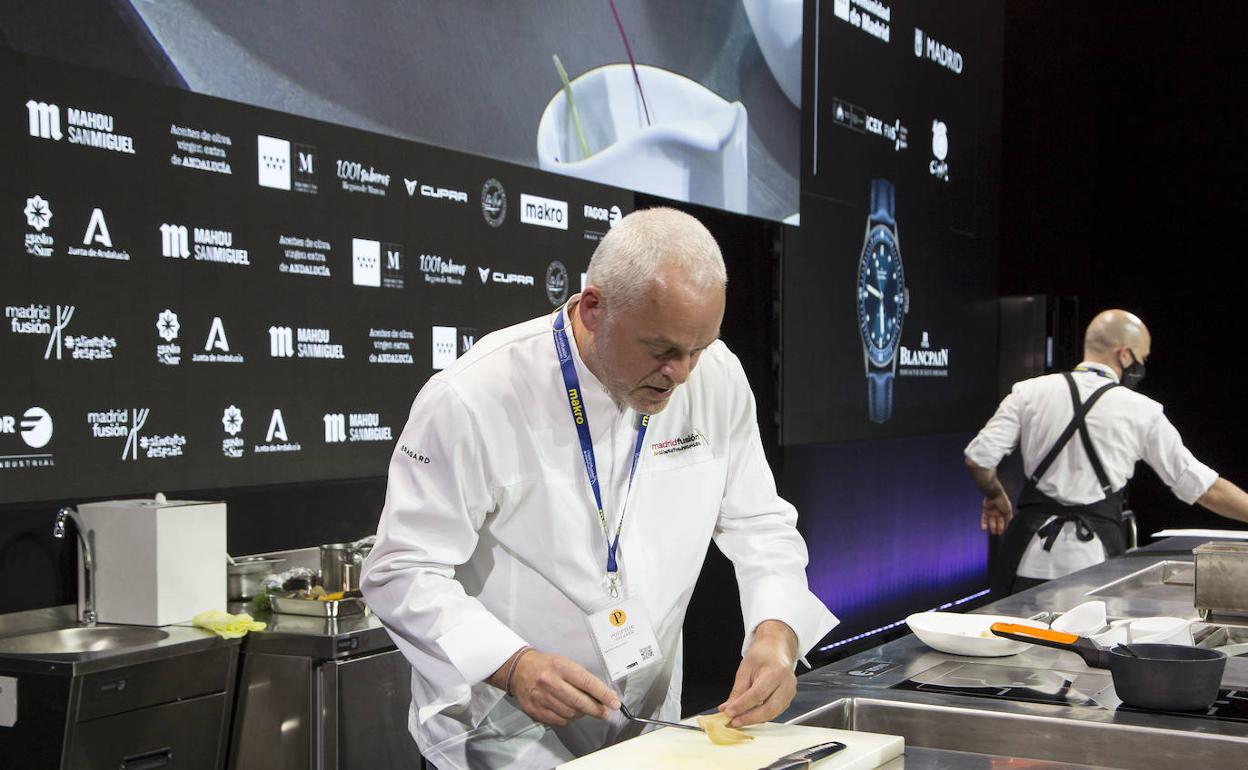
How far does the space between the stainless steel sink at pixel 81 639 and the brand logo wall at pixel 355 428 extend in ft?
2.67

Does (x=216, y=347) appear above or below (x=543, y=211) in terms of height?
below

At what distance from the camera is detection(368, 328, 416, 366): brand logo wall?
11.7 ft

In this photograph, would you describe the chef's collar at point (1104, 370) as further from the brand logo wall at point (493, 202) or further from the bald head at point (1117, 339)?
the brand logo wall at point (493, 202)

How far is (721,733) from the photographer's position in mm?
1505

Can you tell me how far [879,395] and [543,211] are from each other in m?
2.71

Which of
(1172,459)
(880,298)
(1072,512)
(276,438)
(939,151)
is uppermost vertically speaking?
(939,151)

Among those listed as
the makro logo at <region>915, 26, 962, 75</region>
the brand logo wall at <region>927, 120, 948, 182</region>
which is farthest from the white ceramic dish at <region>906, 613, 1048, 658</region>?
the makro logo at <region>915, 26, 962, 75</region>

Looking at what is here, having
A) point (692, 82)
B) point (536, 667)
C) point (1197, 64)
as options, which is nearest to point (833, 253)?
point (692, 82)

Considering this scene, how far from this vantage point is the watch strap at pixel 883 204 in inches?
247

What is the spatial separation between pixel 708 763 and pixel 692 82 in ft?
12.8

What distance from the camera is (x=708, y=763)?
1424 mm

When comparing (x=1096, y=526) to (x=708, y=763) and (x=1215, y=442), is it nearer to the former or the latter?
(x=708, y=763)

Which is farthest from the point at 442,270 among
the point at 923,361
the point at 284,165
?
the point at 923,361

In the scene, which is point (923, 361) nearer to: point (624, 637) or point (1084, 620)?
point (1084, 620)
